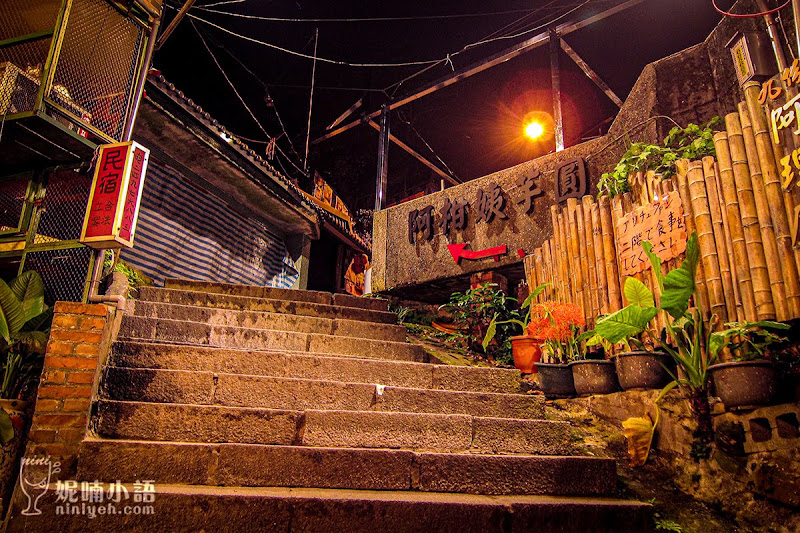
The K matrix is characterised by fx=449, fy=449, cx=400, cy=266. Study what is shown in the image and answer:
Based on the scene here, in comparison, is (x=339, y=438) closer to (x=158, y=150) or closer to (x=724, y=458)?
(x=724, y=458)

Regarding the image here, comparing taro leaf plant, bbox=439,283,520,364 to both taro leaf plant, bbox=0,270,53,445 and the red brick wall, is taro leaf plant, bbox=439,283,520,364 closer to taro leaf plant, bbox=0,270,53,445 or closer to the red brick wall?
the red brick wall

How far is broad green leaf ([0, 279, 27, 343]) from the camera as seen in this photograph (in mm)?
3500

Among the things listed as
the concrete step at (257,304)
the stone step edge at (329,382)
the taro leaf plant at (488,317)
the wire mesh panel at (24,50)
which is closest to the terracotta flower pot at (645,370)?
the stone step edge at (329,382)

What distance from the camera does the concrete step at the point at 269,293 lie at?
5.97m

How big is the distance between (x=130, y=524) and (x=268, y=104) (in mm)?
12166

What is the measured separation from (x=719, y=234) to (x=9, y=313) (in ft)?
19.0

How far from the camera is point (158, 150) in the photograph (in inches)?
323

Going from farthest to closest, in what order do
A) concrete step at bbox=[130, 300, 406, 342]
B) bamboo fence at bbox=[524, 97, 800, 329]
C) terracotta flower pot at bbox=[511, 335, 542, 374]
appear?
terracotta flower pot at bbox=[511, 335, 542, 374] < concrete step at bbox=[130, 300, 406, 342] < bamboo fence at bbox=[524, 97, 800, 329]

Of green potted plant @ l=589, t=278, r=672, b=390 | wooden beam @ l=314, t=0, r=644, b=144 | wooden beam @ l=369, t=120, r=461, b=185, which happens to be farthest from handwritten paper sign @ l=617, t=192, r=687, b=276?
wooden beam @ l=369, t=120, r=461, b=185

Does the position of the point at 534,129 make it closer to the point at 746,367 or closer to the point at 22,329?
the point at 746,367

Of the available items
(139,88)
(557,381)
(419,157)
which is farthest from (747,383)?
(419,157)

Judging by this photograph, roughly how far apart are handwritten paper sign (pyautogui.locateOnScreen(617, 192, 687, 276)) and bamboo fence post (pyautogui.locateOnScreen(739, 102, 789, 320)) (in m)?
0.62

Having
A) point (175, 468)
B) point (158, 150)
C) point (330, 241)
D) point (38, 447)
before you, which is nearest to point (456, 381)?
point (175, 468)

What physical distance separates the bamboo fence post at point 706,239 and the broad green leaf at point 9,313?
18.2 feet
